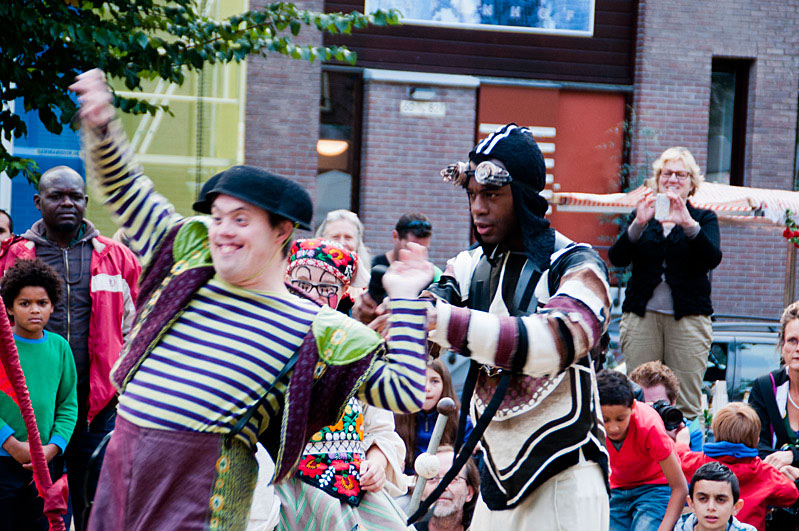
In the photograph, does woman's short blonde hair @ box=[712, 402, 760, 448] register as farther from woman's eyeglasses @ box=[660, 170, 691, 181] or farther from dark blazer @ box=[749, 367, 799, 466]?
woman's eyeglasses @ box=[660, 170, 691, 181]

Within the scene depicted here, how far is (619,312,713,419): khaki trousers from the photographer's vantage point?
6.95 meters

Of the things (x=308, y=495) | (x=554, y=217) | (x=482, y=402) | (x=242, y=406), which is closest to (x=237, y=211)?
(x=242, y=406)

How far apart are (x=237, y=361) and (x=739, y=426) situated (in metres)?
3.74

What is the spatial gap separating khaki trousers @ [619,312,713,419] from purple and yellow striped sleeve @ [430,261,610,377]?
4373mm

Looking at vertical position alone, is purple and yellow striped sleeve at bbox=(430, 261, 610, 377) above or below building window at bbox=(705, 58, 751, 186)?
below

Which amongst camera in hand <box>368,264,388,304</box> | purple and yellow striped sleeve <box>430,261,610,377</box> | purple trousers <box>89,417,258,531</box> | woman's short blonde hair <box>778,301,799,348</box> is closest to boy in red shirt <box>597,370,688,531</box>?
woman's short blonde hair <box>778,301,799,348</box>

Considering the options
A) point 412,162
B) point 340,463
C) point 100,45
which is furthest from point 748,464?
point 412,162

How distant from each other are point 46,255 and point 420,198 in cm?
705

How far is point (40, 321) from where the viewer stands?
209 inches

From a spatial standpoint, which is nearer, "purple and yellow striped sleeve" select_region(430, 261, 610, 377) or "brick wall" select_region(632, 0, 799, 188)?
"purple and yellow striped sleeve" select_region(430, 261, 610, 377)

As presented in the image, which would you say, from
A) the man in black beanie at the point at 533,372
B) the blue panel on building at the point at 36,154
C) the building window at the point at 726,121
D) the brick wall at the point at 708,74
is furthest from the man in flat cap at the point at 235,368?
the building window at the point at 726,121

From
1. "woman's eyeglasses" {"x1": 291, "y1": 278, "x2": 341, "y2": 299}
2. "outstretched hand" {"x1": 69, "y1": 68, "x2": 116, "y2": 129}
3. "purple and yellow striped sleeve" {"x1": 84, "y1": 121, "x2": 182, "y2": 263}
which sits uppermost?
"outstretched hand" {"x1": 69, "y1": 68, "x2": 116, "y2": 129}

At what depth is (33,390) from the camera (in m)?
5.21

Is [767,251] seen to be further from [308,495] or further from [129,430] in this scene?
[129,430]
